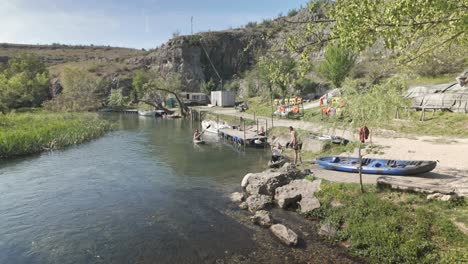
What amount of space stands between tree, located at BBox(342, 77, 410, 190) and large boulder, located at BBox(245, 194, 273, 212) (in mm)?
5417

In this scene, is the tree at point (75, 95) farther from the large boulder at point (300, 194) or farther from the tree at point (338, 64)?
the large boulder at point (300, 194)

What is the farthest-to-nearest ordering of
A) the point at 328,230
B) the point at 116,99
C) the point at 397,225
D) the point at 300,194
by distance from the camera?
1. the point at 116,99
2. the point at 300,194
3. the point at 328,230
4. the point at 397,225

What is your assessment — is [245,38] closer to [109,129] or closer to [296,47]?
[109,129]

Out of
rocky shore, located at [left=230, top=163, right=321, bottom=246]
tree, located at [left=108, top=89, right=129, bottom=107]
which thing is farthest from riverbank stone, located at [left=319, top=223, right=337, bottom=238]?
tree, located at [left=108, top=89, right=129, bottom=107]

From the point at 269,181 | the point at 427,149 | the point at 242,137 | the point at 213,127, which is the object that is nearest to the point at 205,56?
the point at 213,127

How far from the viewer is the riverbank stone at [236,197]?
54.1 ft

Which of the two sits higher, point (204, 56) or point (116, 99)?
point (204, 56)

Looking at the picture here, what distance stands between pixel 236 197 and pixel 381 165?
788 cm

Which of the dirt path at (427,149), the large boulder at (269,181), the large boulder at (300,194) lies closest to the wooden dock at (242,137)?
the dirt path at (427,149)

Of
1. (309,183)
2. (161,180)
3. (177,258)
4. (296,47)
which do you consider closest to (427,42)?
(296,47)

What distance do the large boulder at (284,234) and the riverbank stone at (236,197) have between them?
3.87 metres

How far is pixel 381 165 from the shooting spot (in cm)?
1647

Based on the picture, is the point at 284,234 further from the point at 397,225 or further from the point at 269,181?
the point at 269,181

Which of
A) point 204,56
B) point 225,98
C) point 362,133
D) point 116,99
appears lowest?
point 362,133
